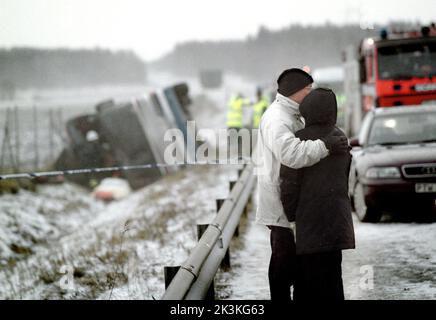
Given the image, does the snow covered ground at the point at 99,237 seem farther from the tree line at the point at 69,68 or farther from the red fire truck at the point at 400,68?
the tree line at the point at 69,68

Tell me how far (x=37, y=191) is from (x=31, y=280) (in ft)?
36.7

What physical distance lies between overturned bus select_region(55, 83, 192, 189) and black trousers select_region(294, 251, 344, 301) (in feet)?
56.4

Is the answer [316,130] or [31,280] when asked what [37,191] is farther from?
[316,130]

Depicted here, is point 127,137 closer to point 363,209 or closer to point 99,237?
point 99,237

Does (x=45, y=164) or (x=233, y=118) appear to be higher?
(x=233, y=118)

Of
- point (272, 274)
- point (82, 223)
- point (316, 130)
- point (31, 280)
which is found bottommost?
point (82, 223)

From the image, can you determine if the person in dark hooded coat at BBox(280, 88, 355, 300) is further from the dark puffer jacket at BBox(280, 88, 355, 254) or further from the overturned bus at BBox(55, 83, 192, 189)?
the overturned bus at BBox(55, 83, 192, 189)

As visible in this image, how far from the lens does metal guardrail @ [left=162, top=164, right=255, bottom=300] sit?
4605 mm

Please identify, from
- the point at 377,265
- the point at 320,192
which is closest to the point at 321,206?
the point at 320,192

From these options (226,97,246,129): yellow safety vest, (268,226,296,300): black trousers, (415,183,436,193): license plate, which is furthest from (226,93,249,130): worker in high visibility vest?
(268,226,296,300): black trousers

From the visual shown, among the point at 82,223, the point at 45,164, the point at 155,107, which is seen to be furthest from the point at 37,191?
the point at 45,164

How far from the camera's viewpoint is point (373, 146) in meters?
10.2

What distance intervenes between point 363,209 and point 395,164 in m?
0.77

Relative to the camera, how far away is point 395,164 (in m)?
9.17
